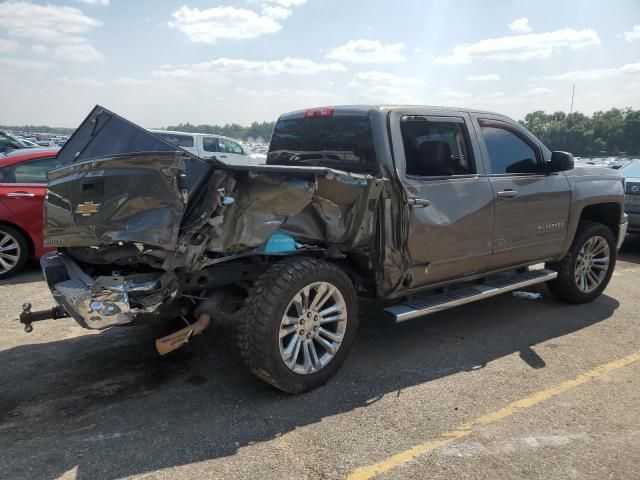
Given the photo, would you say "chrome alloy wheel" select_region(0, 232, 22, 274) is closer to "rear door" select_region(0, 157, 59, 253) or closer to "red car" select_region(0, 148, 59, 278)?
"red car" select_region(0, 148, 59, 278)

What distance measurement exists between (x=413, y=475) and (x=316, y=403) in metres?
0.92

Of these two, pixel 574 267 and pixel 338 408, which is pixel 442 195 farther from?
pixel 574 267

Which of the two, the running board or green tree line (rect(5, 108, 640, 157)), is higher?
green tree line (rect(5, 108, 640, 157))

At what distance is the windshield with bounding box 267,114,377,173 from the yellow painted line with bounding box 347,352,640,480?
75.7 inches

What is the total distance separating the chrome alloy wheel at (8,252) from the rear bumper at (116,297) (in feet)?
12.3

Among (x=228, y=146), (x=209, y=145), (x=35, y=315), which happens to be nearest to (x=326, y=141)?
(x=35, y=315)

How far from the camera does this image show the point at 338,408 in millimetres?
3371

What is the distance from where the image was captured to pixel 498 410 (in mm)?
3383

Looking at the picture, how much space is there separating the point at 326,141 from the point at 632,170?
305 inches

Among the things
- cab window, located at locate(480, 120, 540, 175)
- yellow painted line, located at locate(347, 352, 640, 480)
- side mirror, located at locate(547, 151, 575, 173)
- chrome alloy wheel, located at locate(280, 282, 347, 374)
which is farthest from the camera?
side mirror, located at locate(547, 151, 575, 173)

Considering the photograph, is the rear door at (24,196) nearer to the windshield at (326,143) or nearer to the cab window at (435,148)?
the windshield at (326,143)

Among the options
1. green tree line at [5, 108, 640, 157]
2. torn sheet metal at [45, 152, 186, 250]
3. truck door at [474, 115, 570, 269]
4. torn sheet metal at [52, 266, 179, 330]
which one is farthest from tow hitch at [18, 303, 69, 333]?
green tree line at [5, 108, 640, 157]

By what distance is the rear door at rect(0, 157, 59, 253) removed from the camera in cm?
642

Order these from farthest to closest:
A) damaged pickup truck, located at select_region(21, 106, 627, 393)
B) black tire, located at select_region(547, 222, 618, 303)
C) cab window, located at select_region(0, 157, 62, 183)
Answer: cab window, located at select_region(0, 157, 62, 183), black tire, located at select_region(547, 222, 618, 303), damaged pickup truck, located at select_region(21, 106, 627, 393)
